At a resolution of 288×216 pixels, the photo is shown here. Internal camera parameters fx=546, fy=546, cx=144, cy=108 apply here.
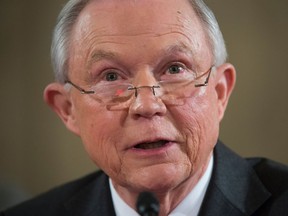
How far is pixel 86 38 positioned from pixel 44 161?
276cm

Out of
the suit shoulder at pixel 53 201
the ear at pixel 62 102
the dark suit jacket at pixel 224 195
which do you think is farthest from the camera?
the suit shoulder at pixel 53 201

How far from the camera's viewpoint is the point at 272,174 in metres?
2.14

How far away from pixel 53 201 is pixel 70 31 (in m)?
0.81

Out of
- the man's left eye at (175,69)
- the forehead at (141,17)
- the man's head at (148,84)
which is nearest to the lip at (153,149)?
the man's head at (148,84)

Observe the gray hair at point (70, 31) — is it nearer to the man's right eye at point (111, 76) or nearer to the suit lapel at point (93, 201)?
the man's right eye at point (111, 76)

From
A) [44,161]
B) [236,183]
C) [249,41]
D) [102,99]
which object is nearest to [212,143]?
[236,183]

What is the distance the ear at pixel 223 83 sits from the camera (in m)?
2.09

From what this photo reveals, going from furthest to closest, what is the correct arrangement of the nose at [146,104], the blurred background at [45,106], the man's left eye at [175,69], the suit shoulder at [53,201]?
1. the blurred background at [45,106]
2. the suit shoulder at [53,201]
3. the man's left eye at [175,69]
4. the nose at [146,104]

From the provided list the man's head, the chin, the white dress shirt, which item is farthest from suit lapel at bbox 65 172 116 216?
the chin

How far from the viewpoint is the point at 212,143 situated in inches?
78.9

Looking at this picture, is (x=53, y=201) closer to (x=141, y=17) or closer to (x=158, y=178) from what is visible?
(x=158, y=178)

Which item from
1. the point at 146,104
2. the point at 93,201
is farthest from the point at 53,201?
the point at 146,104

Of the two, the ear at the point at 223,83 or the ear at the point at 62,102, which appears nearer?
the ear at the point at 223,83

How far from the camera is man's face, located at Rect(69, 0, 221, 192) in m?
1.85
